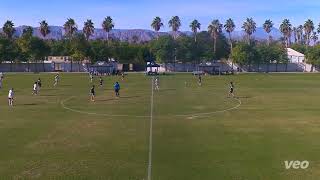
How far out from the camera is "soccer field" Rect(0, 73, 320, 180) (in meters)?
22.1

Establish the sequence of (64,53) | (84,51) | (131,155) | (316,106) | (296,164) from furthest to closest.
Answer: (64,53) < (84,51) < (316,106) < (131,155) < (296,164)

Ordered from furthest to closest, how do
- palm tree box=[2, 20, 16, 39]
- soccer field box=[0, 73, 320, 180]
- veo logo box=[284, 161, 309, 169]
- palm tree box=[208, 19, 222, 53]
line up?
palm tree box=[208, 19, 222, 53] < palm tree box=[2, 20, 16, 39] < veo logo box=[284, 161, 309, 169] < soccer field box=[0, 73, 320, 180]

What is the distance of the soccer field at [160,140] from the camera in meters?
22.1

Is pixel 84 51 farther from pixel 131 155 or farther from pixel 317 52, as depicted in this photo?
pixel 131 155

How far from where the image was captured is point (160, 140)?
29.2m

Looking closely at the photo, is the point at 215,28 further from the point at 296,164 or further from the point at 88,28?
the point at 296,164

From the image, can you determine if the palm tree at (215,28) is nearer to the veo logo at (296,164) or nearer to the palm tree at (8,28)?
the palm tree at (8,28)

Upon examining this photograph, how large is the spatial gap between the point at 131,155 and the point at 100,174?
12.9ft

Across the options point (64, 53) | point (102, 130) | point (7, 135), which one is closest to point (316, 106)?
point (102, 130)

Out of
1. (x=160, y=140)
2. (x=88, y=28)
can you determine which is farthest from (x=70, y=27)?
(x=160, y=140)

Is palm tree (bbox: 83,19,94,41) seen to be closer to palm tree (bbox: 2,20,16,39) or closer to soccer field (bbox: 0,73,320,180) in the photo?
palm tree (bbox: 2,20,16,39)

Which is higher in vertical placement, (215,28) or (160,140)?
(215,28)

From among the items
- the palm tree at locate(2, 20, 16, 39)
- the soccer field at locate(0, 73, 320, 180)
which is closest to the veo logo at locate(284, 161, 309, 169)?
the soccer field at locate(0, 73, 320, 180)

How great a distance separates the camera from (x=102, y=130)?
33125 mm
